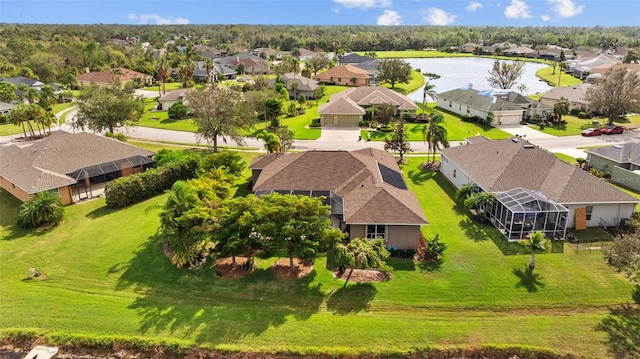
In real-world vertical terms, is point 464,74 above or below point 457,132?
above

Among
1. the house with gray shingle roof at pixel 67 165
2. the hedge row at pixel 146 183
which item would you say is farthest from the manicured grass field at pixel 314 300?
the house with gray shingle roof at pixel 67 165

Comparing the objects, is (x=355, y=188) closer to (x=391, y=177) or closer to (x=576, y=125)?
(x=391, y=177)

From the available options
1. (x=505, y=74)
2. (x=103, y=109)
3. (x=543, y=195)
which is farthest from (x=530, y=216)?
(x=505, y=74)

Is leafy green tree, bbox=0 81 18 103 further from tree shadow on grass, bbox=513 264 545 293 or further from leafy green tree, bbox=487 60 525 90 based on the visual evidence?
leafy green tree, bbox=487 60 525 90

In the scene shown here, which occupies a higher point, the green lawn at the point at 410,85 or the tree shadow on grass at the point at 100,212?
the green lawn at the point at 410,85

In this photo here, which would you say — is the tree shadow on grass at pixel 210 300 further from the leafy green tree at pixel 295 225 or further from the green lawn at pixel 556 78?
the green lawn at pixel 556 78

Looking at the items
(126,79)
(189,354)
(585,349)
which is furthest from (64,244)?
(126,79)
